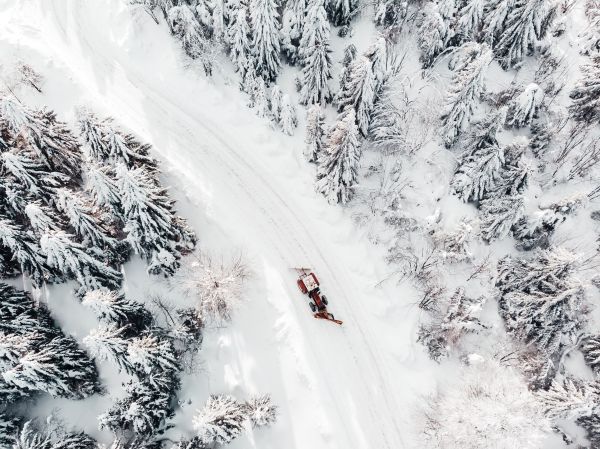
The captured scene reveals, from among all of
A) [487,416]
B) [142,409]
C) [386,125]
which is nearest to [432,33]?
[386,125]

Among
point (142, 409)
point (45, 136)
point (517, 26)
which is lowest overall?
point (142, 409)

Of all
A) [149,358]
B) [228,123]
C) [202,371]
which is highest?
[228,123]

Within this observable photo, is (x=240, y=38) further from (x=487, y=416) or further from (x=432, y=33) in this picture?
(x=487, y=416)

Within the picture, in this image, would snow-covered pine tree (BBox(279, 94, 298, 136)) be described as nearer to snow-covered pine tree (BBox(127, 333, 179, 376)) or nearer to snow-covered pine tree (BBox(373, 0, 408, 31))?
snow-covered pine tree (BBox(373, 0, 408, 31))

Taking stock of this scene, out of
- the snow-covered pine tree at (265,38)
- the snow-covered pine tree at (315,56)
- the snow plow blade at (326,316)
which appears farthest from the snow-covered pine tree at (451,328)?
the snow-covered pine tree at (265,38)

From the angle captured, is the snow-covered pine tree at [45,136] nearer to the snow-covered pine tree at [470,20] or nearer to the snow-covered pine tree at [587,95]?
the snow-covered pine tree at [470,20]

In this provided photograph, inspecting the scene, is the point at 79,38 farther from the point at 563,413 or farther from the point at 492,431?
the point at 563,413

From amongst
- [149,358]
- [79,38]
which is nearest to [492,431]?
[149,358]
